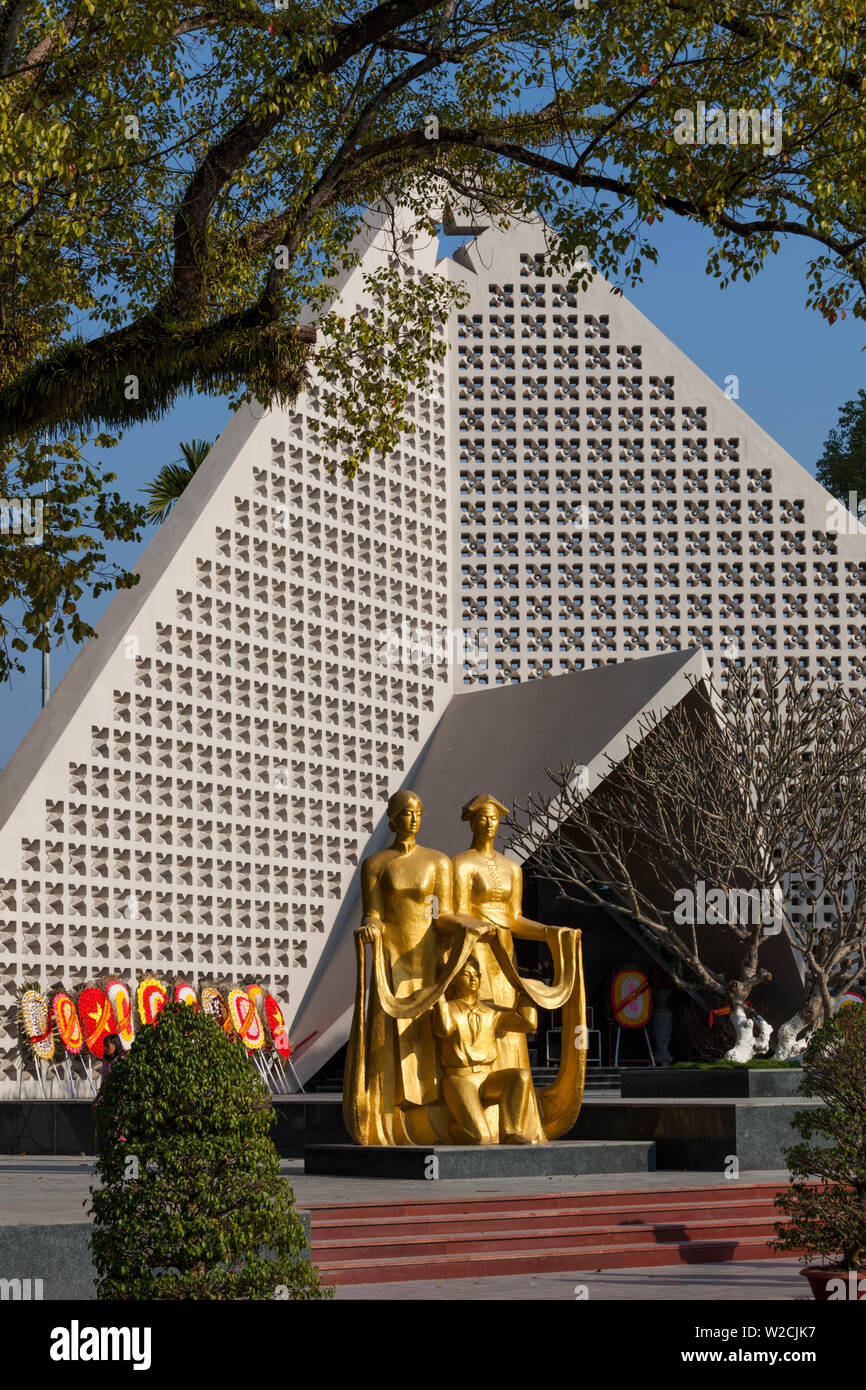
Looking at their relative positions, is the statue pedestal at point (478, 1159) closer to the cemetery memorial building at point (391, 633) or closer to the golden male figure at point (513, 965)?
the golden male figure at point (513, 965)

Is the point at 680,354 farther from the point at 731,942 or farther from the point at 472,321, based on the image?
the point at 731,942

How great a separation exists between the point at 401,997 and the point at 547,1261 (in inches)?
108

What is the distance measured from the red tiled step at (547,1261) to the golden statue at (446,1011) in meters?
2.02

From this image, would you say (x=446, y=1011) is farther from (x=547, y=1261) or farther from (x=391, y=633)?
(x=391, y=633)

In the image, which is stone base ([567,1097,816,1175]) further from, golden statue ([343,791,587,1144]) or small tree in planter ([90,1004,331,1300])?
small tree in planter ([90,1004,331,1300])

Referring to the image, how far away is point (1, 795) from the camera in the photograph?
16562 millimetres

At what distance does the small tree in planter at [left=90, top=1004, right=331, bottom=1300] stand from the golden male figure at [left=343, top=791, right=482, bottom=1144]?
5204mm

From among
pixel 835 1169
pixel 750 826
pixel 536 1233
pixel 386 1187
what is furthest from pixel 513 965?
pixel 750 826

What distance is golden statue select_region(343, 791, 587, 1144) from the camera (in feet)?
34.9

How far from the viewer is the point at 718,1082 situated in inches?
505

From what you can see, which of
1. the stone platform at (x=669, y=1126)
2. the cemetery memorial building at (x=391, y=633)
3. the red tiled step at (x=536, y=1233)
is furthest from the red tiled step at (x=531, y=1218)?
the cemetery memorial building at (x=391, y=633)

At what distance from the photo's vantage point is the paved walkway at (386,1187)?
867 cm

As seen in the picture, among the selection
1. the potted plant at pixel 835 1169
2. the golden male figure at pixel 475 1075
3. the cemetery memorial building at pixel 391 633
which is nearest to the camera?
the potted plant at pixel 835 1169

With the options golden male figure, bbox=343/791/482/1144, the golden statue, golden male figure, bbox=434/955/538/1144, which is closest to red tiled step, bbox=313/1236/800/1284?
golden male figure, bbox=434/955/538/1144
